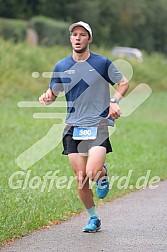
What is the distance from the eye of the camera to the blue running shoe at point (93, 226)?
8703 mm

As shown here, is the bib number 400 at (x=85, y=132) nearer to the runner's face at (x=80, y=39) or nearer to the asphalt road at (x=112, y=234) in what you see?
the runner's face at (x=80, y=39)

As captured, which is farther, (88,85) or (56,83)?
(56,83)

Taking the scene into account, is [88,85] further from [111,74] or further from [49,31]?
[49,31]

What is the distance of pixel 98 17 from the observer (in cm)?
6706

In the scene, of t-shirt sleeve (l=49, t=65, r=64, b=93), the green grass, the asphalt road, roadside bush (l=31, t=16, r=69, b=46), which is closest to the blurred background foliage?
roadside bush (l=31, t=16, r=69, b=46)

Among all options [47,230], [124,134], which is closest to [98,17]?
[124,134]

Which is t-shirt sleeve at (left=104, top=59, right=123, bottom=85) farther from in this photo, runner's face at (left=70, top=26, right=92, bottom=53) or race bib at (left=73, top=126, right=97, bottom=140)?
race bib at (left=73, top=126, right=97, bottom=140)

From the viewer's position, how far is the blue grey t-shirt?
843 centimetres

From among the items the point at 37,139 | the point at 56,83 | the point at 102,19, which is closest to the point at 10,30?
the point at 102,19

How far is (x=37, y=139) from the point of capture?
19.2 m

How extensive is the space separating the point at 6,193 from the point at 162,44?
68.1m

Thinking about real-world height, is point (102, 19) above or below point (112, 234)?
above

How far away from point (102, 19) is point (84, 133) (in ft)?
200

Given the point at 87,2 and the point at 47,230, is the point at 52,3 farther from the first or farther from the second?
the point at 47,230
